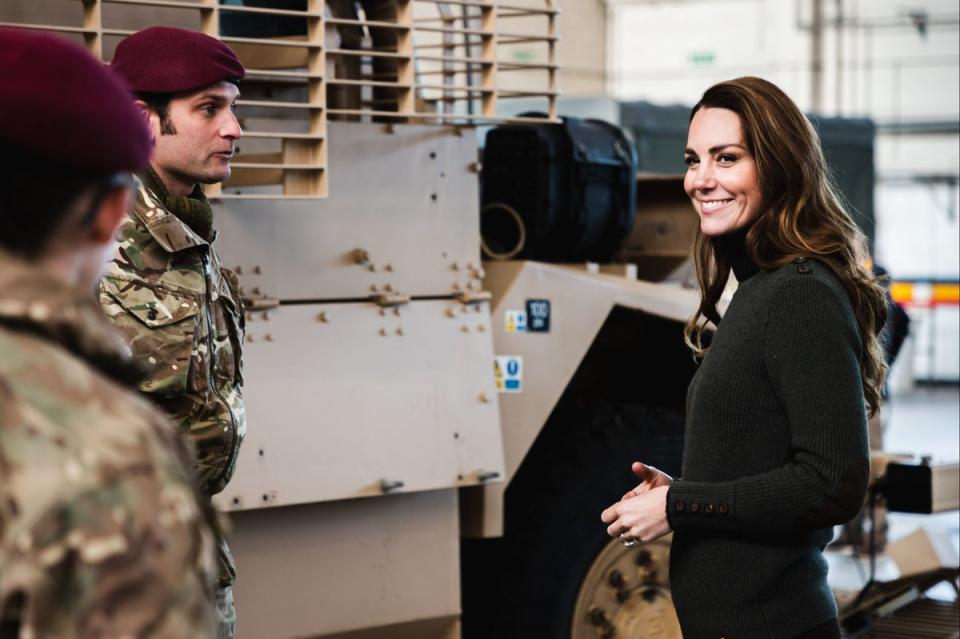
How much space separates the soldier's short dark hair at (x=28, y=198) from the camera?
117cm

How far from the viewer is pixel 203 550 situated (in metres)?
1.24

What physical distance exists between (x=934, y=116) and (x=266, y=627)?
1348cm

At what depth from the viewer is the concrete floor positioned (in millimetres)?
6961

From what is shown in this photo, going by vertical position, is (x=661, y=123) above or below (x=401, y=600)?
above

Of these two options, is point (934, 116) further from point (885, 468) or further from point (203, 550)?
point (203, 550)

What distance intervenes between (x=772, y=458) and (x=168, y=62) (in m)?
1.44

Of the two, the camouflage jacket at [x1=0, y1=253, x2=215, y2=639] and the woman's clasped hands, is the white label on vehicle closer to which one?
the woman's clasped hands

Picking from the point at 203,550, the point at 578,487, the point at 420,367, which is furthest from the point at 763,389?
the point at 578,487

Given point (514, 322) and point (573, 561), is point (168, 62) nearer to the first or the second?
point (514, 322)

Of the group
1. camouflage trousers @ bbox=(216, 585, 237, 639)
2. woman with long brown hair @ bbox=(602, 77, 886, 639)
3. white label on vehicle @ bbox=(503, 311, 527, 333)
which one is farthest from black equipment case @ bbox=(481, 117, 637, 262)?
woman with long brown hair @ bbox=(602, 77, 886, 639)

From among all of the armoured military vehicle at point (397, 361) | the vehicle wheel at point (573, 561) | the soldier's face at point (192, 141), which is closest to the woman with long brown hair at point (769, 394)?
the soldier's face at point (192, 141)

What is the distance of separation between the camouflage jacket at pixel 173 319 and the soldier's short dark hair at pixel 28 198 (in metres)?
1.46

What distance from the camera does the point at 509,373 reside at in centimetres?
442

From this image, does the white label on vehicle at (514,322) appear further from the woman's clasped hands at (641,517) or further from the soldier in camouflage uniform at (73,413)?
the soldier in camouflage uniform at (73,413)
